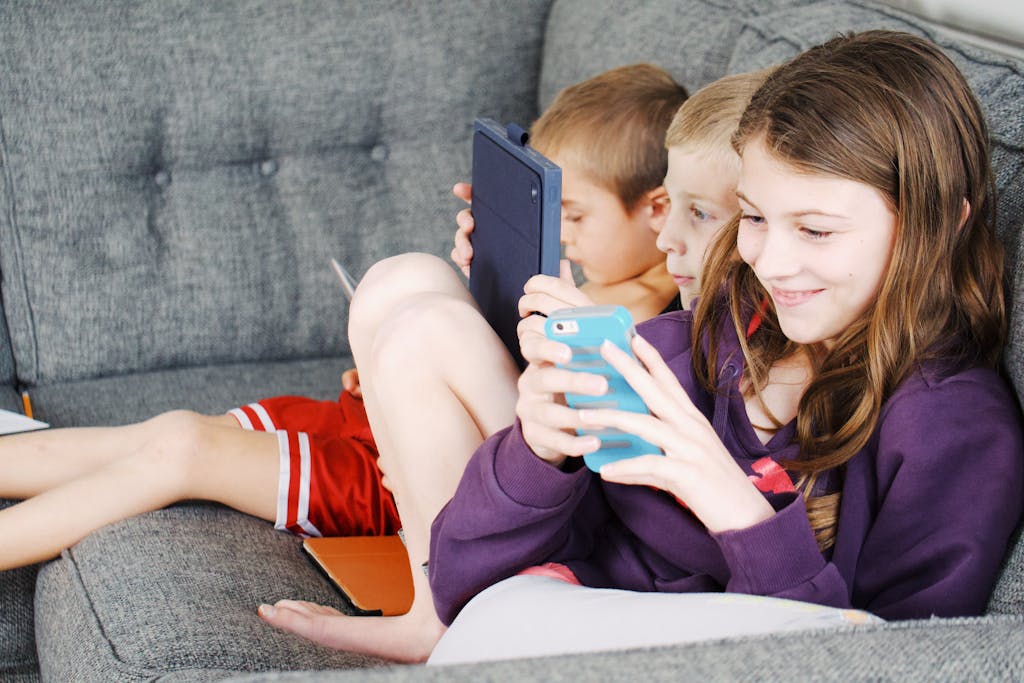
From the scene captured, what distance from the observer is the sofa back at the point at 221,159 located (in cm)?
182

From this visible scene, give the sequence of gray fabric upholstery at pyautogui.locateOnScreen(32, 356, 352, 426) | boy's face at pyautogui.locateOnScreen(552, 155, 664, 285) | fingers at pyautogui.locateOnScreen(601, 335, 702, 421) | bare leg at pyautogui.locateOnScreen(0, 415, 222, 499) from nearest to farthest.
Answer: fingers at pyautogui.locateOnScreen(601, 335, 702, 421)
bare leg at pyautogui.locateOnScreen(0, 415, 222, 499)
boy's face at pyautogui.locateOnScreen(552, 155, 664, 285)
gray fabric upholstery at pyautogui.locateOnScreen(32, 356, 352, 426)

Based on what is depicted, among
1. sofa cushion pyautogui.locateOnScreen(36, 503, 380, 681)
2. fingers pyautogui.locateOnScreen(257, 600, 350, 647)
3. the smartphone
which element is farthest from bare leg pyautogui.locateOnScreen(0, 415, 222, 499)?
the smartphone

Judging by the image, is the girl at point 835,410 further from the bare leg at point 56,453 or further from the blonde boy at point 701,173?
the bare leg at point 56,453

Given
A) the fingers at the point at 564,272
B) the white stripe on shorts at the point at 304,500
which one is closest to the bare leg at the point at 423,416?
the fingers at the point at 564,272

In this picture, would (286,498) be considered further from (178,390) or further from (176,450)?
(178,390)

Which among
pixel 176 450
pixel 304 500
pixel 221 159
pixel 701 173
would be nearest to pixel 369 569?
pixel 304 500

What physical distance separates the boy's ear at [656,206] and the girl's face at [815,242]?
54cm

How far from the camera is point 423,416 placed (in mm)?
1150

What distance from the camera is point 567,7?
2.00 m

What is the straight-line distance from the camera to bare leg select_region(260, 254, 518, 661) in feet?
3.77

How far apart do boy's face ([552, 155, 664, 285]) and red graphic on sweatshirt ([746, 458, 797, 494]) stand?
2.06 feet

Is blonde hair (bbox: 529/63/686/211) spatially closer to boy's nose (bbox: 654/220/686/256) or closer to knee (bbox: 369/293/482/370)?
boy's nose (bbox: 654/220/686/256)

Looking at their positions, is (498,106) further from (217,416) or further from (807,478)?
(807,478)

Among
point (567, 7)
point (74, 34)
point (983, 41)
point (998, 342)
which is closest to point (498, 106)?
point (567, 7)
